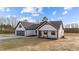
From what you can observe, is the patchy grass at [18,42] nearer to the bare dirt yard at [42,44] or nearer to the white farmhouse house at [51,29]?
the bare dirt yard at [42,44]

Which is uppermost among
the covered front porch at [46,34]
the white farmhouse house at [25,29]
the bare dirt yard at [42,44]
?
Result: the white farmhouse house at [25,29]

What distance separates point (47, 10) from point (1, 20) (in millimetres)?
677

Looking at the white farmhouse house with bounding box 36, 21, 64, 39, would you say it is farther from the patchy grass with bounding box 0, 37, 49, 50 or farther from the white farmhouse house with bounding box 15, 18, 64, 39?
the patchy grass with bounding box 0, 37, 49, 50

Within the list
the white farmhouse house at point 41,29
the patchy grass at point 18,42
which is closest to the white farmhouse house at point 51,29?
the white farmhouse house at point 41,29

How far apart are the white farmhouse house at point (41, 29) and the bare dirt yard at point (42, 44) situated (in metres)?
0.07

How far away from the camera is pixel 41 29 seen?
2.54 metres

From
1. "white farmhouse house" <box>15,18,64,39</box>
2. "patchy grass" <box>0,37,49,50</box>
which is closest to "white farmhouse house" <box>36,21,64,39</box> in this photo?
"white farmhouse house" <box>15,18,64,39</box>

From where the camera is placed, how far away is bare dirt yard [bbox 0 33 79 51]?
247 cm

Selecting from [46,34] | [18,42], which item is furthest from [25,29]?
[46,34]

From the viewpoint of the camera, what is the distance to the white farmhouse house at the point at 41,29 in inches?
Answer: 98.5

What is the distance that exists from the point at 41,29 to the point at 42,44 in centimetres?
22

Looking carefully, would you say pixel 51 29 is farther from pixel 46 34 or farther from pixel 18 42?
pixel 18 42
